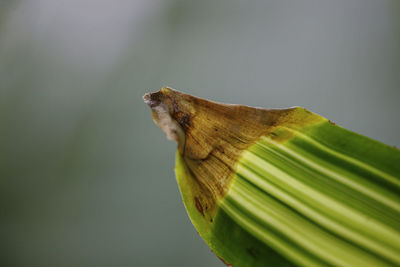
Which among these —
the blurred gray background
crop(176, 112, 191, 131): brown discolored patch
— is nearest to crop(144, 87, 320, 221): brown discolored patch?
crop(176, 112, 191, 131): brown discolored patch

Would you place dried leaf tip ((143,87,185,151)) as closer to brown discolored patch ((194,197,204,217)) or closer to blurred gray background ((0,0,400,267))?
brown discolored patch ((194,197,204,217))

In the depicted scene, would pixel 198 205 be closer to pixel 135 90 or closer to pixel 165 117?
pixel 165 117

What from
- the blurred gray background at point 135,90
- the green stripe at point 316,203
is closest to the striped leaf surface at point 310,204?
the green stripe at point 316,203

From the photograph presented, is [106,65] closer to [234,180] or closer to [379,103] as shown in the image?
[234,180]

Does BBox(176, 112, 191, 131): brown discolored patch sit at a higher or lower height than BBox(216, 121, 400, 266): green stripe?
higher

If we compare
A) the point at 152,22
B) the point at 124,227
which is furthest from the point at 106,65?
the point at 124,227

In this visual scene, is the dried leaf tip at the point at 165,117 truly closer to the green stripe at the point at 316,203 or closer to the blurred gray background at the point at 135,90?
the green stripe at the point at 316,203

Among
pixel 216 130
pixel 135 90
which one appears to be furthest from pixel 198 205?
pixel 135 90

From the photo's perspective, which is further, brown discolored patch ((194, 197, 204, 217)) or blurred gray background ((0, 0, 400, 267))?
blurred gray background ((0, 0, 400, 267))
